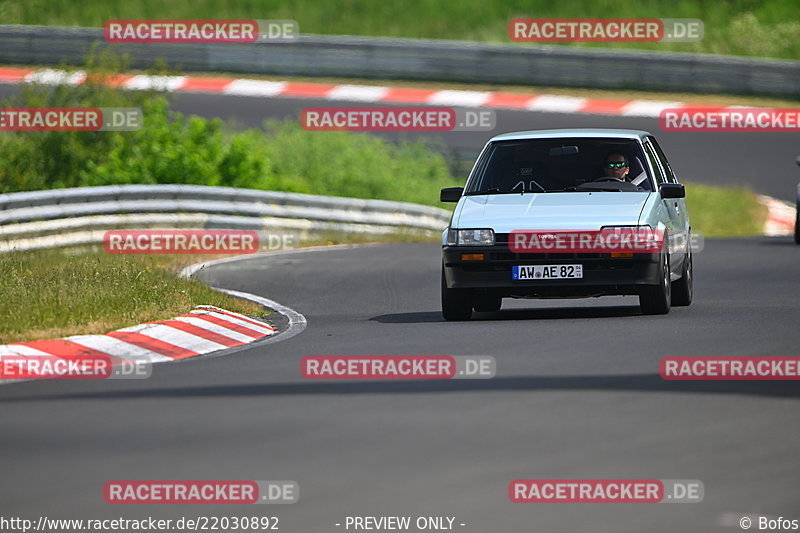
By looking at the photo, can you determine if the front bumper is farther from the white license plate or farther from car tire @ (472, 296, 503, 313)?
car tire @ (472, 296, 503, 313)

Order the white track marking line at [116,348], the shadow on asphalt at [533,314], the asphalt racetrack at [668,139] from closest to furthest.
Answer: the white track marking line at [116,348] → the shadow on asphalt at [533,314] → the asphalt racetrack at [668,139]

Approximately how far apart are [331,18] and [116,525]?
3672cm

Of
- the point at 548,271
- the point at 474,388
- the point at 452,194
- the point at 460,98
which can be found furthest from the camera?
the point at 460,98

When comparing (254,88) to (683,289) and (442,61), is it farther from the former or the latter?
(683,289)

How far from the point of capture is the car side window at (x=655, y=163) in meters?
13.9

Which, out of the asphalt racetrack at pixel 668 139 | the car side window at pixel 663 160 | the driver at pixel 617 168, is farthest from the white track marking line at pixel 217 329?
the asphalt racetrack at pixel 668 139

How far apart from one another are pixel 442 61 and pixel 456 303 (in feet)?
74.8

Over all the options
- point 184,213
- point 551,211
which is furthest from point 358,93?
point 551,211

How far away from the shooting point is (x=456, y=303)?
517 inches

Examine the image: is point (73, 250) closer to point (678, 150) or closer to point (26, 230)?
point (26, 230)

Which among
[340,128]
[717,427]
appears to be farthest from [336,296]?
A: [340,128]

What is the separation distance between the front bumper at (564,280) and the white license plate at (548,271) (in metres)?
0.03

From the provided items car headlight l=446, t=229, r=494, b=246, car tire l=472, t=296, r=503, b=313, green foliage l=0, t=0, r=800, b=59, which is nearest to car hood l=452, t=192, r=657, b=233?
car headlight l=446, t=229, r=494, b=246

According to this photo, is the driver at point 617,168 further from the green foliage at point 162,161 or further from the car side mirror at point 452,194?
the green foliage at point 162,161
